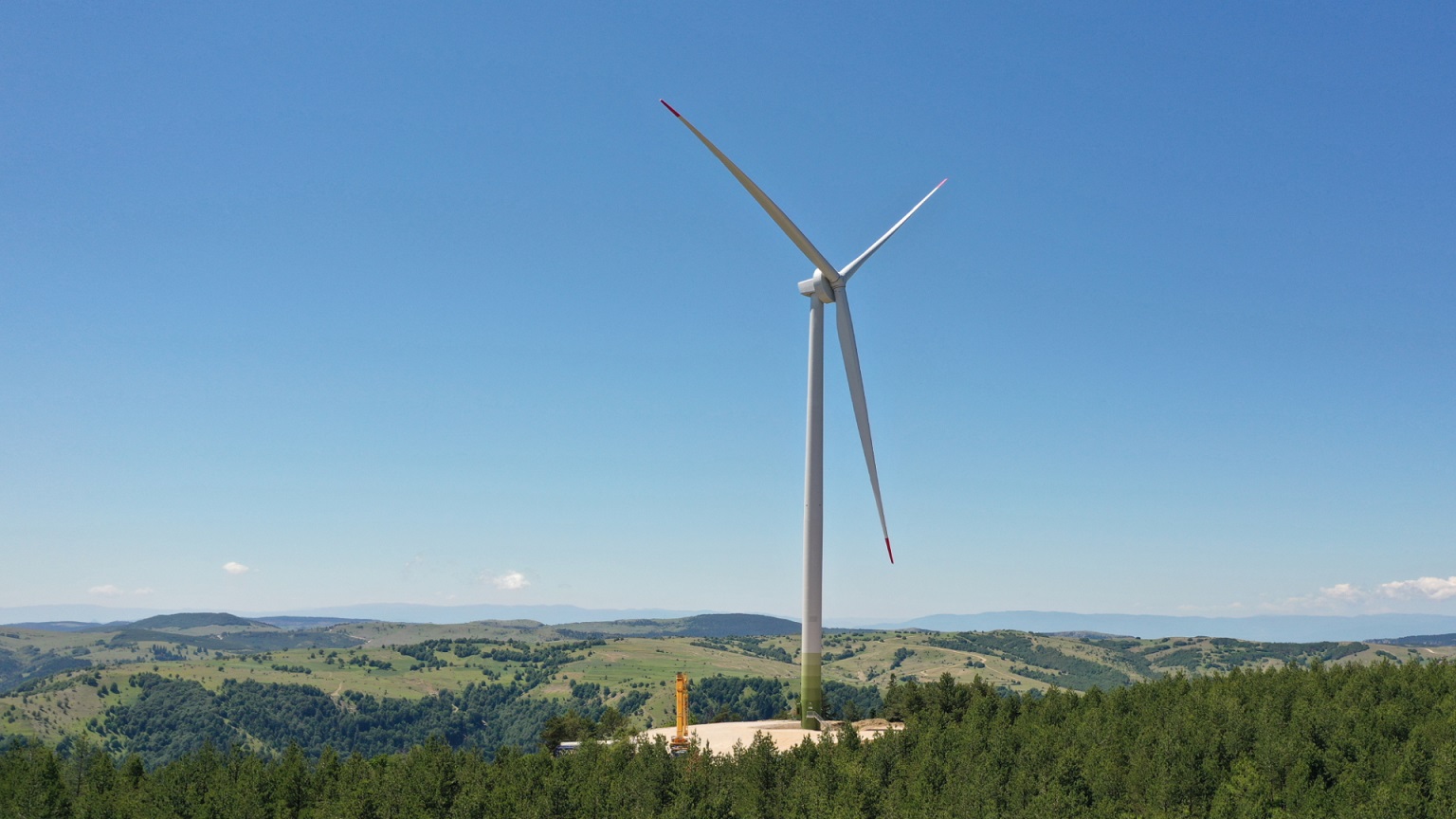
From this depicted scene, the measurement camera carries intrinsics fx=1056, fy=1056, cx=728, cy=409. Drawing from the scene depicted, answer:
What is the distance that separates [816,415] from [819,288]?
42.7 ft

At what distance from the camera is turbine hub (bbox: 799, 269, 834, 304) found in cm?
10669

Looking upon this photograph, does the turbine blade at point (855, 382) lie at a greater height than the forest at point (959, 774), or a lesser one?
greater

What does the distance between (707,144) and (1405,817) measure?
265 ft

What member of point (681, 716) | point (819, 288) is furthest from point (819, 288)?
point (681, 716)

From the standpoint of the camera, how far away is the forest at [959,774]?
9031cm

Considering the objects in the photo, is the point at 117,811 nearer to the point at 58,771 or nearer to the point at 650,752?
the point at 58,771

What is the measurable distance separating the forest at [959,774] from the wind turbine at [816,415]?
32.5 feet

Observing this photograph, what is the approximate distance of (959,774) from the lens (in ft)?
317

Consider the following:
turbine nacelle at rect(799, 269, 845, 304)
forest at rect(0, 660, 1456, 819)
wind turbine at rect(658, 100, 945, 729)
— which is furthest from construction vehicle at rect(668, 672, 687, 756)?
turbine nacelle at rect(799, 269, 845, 304)

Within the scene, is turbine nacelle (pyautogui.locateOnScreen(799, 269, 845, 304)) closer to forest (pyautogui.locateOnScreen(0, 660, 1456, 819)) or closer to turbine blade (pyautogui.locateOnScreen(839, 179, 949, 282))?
turbine blade (pyautogui.locateOnScreen(839, 179, 949, 282))

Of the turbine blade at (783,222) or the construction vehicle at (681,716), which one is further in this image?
the construction vehicle at (681,716)

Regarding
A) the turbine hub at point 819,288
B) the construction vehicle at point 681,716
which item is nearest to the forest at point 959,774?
the construction vehicle at point 681,716

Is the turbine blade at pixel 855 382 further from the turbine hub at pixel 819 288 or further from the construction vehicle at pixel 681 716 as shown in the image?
the construction vehicle at pixel 681 716

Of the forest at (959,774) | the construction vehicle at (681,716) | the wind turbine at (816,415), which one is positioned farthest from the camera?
the construction vehicle at (681,716)
